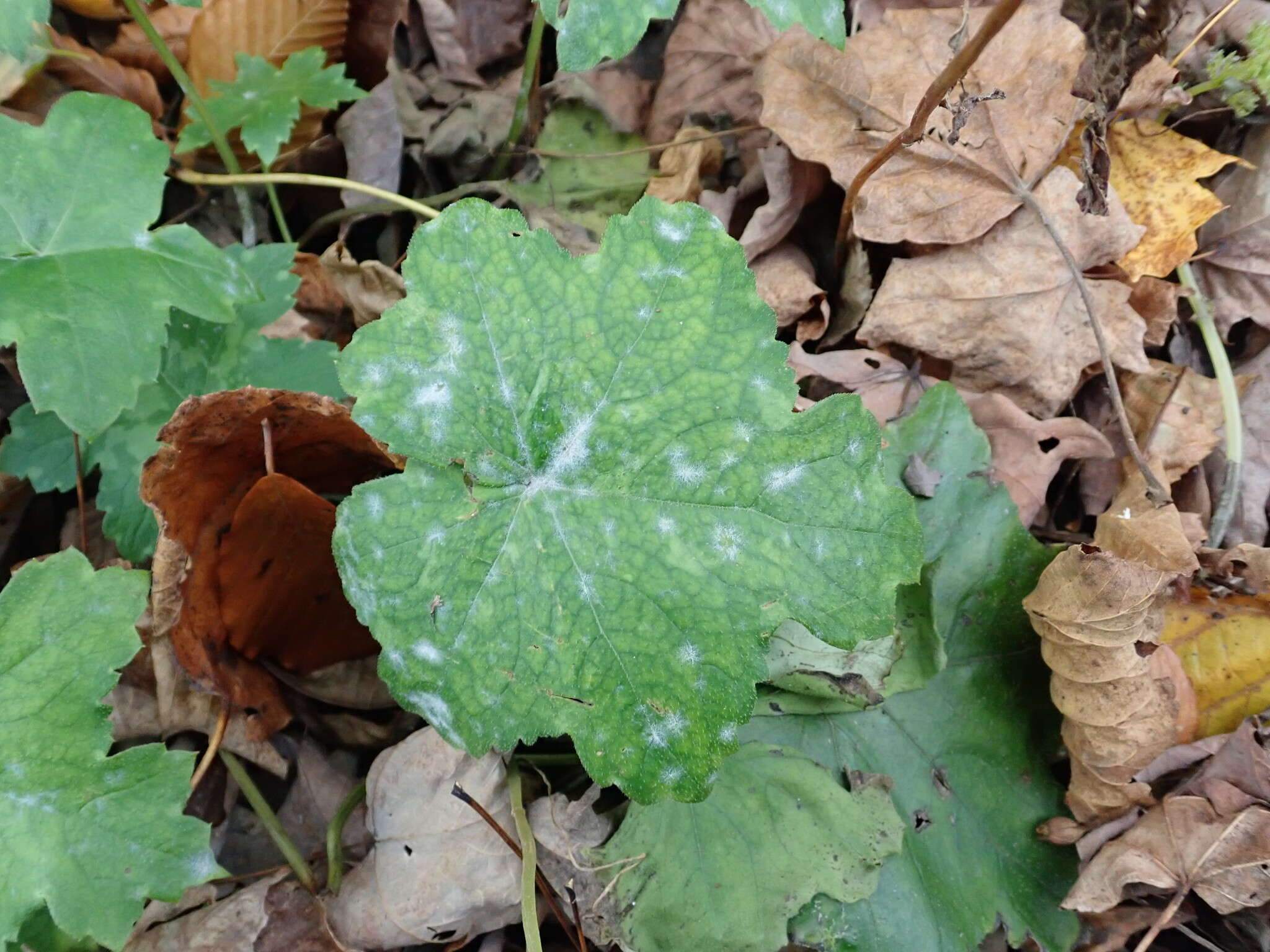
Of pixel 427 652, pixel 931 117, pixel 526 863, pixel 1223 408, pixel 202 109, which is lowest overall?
pixel 526 863

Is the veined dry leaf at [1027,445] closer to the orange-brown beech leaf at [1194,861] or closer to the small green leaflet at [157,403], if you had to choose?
the orange-brown beech leaf at [1194,861]

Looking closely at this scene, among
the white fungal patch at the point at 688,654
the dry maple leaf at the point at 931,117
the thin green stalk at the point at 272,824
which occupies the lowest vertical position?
the thin green stalk at the point at 272,824

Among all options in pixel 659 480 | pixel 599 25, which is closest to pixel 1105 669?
pixel 659 480

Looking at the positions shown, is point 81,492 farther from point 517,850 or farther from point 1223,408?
Result: point 1223,408

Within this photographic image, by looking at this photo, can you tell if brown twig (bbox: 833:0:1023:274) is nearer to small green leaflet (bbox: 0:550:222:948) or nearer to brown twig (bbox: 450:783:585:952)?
brown twig (bbox: 450:783:585:952)

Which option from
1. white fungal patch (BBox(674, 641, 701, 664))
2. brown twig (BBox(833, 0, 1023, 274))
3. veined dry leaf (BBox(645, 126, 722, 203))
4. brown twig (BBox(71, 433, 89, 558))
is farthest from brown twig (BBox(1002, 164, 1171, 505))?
brown twig (BBox(71, 433, 89, 558))

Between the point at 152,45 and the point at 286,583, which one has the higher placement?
the point at 152,45

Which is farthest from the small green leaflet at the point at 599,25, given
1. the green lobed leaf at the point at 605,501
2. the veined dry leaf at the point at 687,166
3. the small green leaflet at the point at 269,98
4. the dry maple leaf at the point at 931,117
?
the small green leaflet at the point at 269,98

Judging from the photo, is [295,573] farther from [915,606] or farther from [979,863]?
[979,863]
